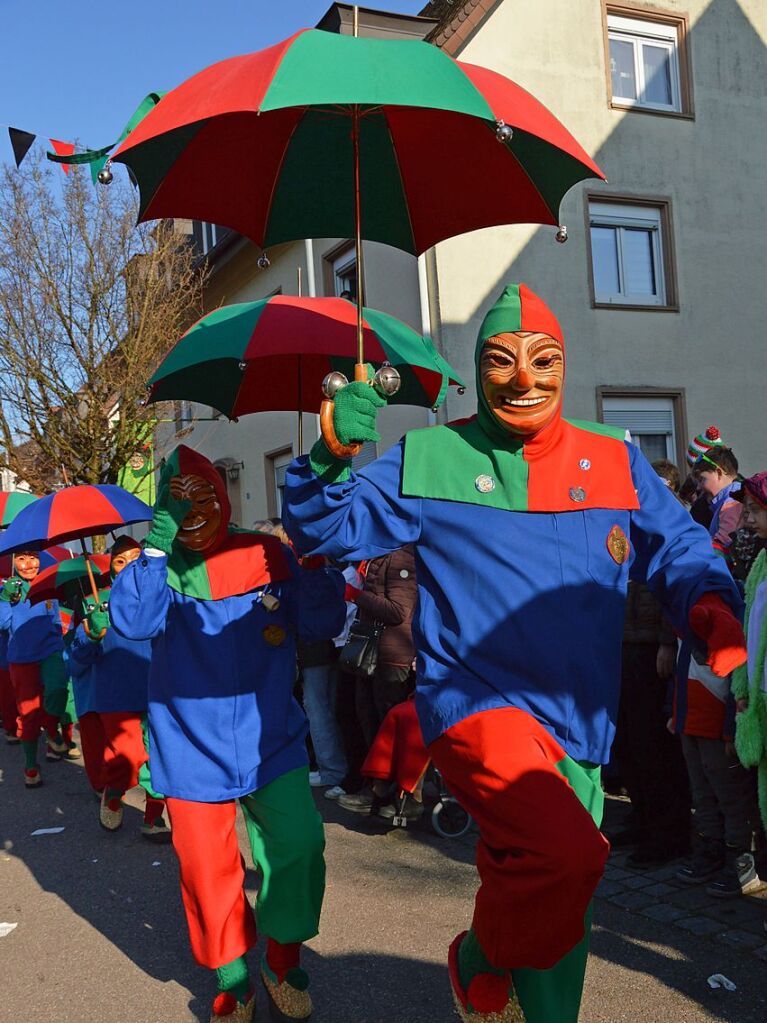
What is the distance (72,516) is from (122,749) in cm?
184

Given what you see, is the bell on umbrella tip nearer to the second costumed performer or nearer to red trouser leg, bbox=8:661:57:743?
the second costumed performer

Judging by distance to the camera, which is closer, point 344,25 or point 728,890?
point 728,890

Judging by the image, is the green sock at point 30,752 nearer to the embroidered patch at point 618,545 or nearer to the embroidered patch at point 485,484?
the embroidered patch at point 485,484

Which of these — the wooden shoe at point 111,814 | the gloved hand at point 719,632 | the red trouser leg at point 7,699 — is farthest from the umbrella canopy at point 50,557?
the gloved hand at point 719,632

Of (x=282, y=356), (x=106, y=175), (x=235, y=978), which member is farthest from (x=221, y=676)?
(x=282, y=356)

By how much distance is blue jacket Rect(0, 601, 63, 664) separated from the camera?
9719 millimetres

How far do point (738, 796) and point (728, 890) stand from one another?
1.40ft

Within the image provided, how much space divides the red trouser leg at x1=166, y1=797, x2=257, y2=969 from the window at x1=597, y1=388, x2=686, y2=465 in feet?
35.3

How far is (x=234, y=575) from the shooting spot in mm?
4059

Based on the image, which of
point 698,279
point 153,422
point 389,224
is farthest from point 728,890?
point 153,422

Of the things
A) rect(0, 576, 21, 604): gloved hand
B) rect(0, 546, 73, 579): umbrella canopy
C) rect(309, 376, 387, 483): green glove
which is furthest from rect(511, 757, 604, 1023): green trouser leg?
rect(0, 576, 21, 604): gloved hand

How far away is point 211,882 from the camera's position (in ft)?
12.6

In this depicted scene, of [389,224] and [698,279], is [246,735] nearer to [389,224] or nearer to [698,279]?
[389,224]

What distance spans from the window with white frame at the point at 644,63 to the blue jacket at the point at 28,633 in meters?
9.78
